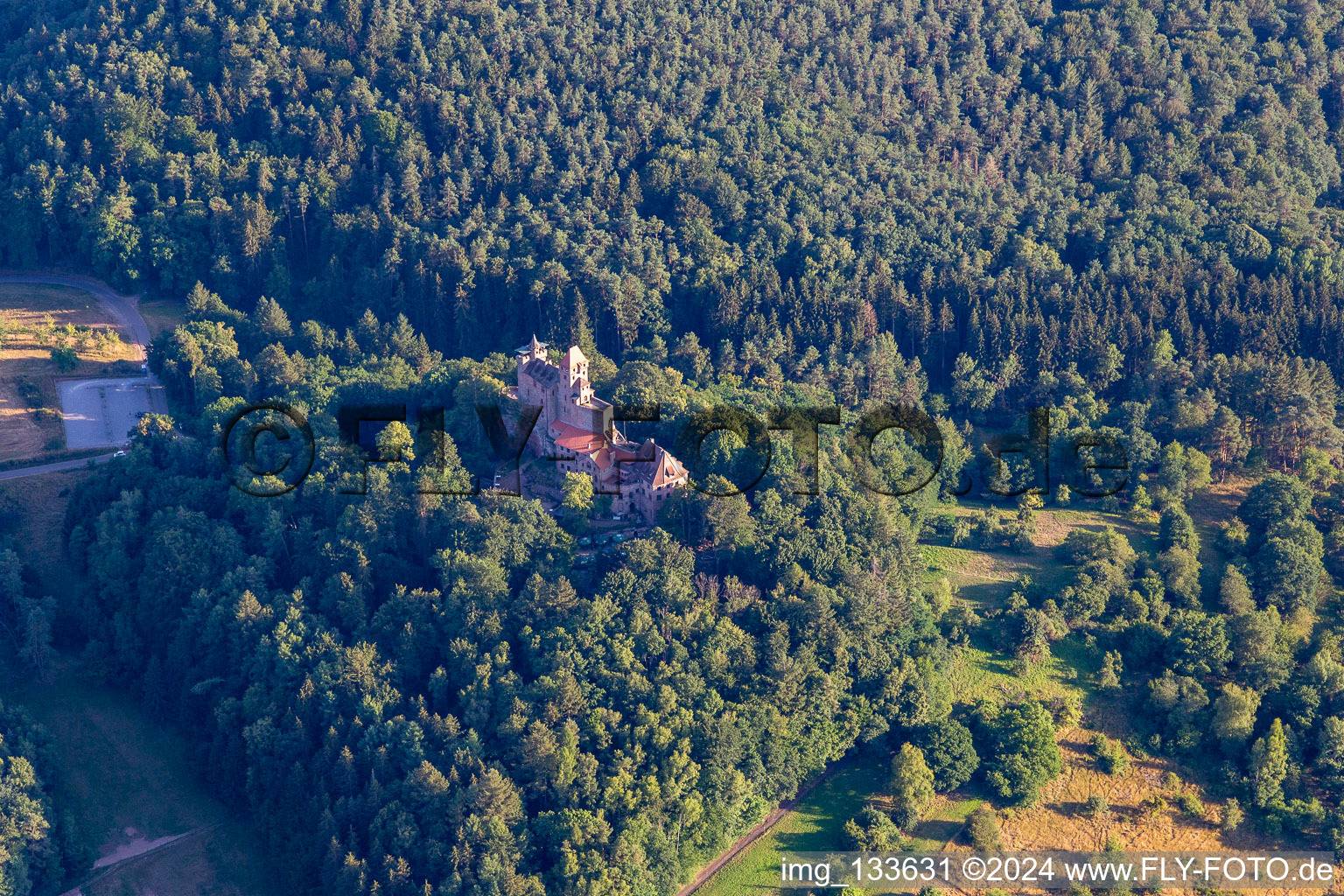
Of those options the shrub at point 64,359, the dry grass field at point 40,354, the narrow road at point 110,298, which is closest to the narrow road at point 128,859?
the dry grass field at point 40,354

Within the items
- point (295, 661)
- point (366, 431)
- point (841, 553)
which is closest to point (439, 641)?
point (295, 661)

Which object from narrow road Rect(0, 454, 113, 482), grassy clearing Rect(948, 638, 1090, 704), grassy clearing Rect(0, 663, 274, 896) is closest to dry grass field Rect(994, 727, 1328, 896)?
grassy clearing Rect(948, 638, 1090, 704)

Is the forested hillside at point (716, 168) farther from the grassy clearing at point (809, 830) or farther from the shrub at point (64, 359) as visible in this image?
the grassy clearing at point (809, 830)

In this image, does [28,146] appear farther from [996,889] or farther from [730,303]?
[996,889]

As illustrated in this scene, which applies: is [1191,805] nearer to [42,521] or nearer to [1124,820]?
[1124,820]

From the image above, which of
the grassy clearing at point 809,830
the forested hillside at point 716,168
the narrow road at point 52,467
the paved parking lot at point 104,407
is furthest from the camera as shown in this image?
the forested hillside at point 716,168
